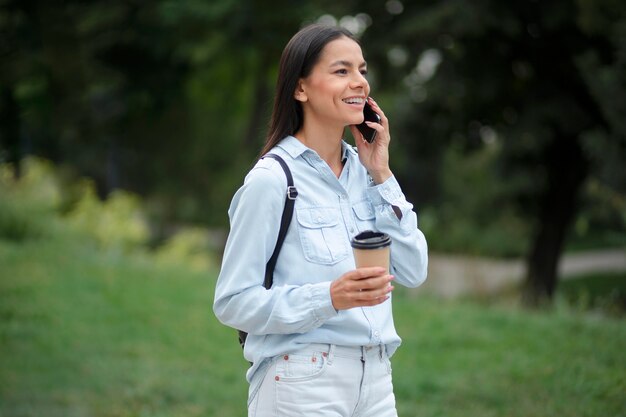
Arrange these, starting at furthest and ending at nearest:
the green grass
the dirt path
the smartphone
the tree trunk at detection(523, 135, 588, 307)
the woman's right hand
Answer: the dirt path, the tree trunk at detection(523, 135, 588, 307), the green grass, the smartphone, the woman's right hand

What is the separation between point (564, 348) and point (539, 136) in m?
5.33

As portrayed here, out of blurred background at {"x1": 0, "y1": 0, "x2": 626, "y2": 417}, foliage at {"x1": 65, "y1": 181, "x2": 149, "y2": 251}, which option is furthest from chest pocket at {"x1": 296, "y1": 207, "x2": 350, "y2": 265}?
foliage at {"x1": 65, "y1": 181, "x2": 149, "y2": 251}

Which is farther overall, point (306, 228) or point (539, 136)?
point (539, 136)

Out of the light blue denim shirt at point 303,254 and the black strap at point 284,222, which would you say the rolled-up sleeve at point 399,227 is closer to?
the light blue denim shirt at point 303,254

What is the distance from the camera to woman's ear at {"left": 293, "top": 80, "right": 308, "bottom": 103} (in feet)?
8.55

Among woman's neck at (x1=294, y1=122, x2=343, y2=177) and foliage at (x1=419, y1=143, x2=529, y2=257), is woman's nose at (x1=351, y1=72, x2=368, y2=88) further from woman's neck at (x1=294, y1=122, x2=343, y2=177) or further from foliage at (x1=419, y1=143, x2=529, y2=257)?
foliage at (x1=419, y1=143, x2=529, y2=257)

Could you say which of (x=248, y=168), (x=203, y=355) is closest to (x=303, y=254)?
(x=203, y=355)

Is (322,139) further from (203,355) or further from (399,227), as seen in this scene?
(203,355)

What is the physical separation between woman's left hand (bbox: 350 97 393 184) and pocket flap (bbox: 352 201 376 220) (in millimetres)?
77

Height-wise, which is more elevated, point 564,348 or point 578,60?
point 578,60

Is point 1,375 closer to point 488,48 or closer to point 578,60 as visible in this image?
point 578,60

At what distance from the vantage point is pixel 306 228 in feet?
8.11

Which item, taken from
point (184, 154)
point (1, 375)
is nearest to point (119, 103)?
point (184, 154)

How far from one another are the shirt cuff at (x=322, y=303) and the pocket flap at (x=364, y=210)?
0.33 meters
